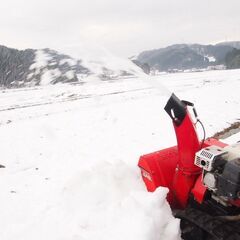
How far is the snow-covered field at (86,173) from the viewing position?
4.05 meters

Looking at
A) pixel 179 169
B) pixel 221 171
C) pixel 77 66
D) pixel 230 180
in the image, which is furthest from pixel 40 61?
pixel 230 180

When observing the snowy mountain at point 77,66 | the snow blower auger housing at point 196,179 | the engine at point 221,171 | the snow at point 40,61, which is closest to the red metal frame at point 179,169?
the snow blower auger housing at point 196,179

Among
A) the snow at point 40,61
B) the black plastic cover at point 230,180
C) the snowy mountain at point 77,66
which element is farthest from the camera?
the snow at point 40,61

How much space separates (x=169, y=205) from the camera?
→ 13.9 feet

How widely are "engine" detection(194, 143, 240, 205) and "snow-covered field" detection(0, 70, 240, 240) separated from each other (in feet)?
2.14

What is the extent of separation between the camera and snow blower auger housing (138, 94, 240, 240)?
11.2 ft

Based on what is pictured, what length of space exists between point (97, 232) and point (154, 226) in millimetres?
675

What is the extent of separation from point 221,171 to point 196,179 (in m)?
0.55

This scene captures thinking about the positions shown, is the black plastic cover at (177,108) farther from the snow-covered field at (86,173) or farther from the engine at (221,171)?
the engine at (221,171)

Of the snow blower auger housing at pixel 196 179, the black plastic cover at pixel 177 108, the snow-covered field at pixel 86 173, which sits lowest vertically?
the snow-covered field at pixel 86 173

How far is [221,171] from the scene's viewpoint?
3.52m

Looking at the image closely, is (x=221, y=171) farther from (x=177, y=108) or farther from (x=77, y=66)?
(x=77, y=66)

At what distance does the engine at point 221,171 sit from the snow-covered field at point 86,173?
651mm

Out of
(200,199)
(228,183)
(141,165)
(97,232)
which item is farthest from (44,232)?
(228,183)
